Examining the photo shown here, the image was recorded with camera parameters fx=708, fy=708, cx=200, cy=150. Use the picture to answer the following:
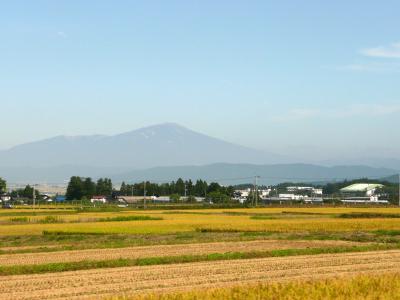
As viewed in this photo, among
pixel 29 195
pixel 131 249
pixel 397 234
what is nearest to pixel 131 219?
pixel 397 234

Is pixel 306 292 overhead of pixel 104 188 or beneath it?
beneath

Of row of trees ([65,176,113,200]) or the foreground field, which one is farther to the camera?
row of trees ([65,176,113,200])

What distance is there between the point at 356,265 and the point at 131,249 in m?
11.2

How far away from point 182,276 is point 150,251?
31.6ft

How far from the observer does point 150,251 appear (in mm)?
29719

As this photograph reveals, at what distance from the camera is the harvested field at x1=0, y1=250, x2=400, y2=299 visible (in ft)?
57.3

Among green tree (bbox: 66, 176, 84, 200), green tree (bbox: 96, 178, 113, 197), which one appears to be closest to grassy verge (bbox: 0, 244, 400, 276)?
green tree (bbox: 66, 176, 84, 200)

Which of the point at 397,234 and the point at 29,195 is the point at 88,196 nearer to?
the point at 29,195

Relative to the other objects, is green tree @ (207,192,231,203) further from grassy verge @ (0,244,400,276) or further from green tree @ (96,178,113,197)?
grassy verge @ (0,244,400,276)

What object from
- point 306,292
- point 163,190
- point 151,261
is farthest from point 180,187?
point 306,292

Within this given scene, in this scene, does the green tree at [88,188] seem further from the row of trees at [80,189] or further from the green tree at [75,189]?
the green tree at [75,189]

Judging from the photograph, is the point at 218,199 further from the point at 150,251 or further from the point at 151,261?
the point at 151,261

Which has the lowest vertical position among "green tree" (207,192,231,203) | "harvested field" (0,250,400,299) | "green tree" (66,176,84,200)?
"harvested field" (0,250,400,299)

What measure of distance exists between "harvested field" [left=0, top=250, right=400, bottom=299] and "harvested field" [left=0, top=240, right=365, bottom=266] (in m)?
4.30
